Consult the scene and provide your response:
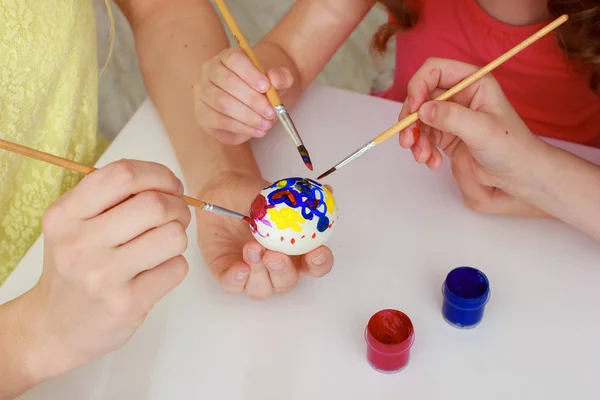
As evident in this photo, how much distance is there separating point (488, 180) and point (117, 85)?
1540mm

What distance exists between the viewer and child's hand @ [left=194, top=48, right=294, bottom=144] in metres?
0.90

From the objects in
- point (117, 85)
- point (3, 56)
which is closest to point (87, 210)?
point (3, 56)

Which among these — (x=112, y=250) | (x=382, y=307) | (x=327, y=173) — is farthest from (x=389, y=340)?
(x=112, y=250)

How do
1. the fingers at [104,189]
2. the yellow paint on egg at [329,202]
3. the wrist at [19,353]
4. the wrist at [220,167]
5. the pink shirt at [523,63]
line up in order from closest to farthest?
the fingers at [104,189], the wrist at [19,353], the yellow paint on egg at [329,202], the wrist at [220,167], the pink shirt at [523,63]

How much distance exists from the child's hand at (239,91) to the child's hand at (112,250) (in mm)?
275

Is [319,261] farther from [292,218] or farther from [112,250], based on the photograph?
[112,250]

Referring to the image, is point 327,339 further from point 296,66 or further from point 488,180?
point 296,66

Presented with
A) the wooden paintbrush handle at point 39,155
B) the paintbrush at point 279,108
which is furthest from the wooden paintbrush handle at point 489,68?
the wooden paintbrush handle at point 39,155

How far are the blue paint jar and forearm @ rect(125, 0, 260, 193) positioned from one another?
1.26 ft

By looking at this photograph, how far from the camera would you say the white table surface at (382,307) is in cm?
78

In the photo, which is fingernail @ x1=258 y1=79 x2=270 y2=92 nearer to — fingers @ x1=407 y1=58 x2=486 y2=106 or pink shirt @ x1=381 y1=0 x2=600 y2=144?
fingers @ x1=407 y1=58 x2=486 y2=106

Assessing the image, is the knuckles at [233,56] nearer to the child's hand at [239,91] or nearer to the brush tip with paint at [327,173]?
the child's hand at [239,91]

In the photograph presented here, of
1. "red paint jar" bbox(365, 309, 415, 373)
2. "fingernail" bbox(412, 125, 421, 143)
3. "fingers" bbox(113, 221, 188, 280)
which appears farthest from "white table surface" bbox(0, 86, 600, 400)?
"fingers" bbox(113, 221, 188, 280)

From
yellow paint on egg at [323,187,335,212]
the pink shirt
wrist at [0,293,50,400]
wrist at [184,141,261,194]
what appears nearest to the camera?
wrist at [0,293,50,400]
